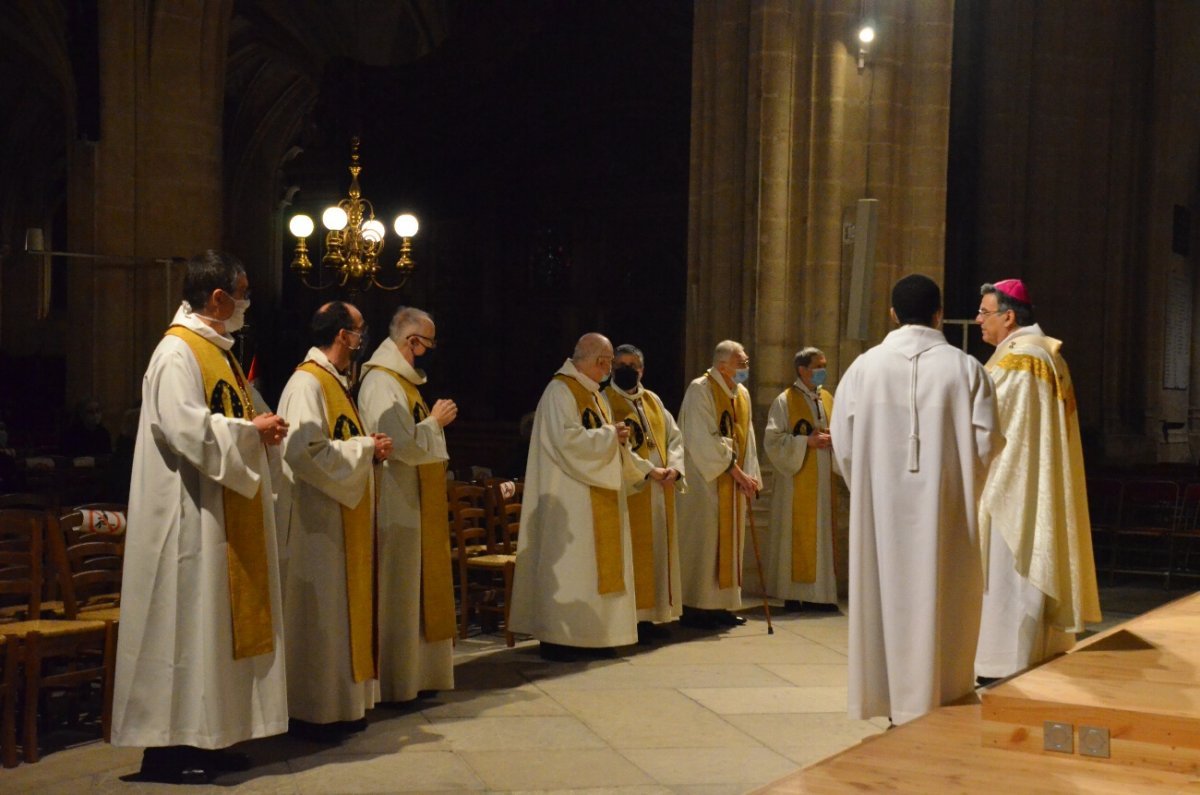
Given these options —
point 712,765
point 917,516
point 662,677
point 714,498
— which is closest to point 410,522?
point 662,677

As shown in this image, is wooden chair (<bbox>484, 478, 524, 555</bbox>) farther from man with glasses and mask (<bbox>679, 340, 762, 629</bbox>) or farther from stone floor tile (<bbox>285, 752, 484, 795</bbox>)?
stone floor tile (<bbox>285, 752, 484, 795</bbox>)

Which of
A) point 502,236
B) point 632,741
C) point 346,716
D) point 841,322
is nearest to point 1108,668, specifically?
point 632,741

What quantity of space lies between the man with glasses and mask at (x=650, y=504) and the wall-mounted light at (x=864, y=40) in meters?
3.19

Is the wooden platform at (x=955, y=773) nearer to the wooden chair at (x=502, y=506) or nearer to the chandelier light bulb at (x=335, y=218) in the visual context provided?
the wooden chair at (x=502, y=506)

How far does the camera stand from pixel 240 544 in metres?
4.77

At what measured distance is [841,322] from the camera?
970 centimetres

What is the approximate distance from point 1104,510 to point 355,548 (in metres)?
8.69

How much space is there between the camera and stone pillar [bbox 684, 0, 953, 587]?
963cm

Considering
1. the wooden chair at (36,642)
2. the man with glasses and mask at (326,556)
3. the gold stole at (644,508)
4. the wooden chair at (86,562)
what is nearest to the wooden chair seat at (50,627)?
the wooden chair at (36,642)

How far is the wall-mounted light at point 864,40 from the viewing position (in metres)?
9.55

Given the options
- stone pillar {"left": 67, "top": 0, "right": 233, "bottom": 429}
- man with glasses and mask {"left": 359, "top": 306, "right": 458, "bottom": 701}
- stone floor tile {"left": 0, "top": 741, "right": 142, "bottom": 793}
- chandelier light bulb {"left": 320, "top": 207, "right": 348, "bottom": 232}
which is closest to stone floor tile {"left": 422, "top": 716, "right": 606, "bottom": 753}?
man with glasses and mask {"left": 359, "top": 306, "right": 458, "bottom": 701}

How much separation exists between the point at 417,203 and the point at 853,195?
715cm

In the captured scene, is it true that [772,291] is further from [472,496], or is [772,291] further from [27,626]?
[27,626]

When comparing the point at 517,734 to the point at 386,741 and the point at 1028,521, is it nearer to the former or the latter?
the point at 386,741
